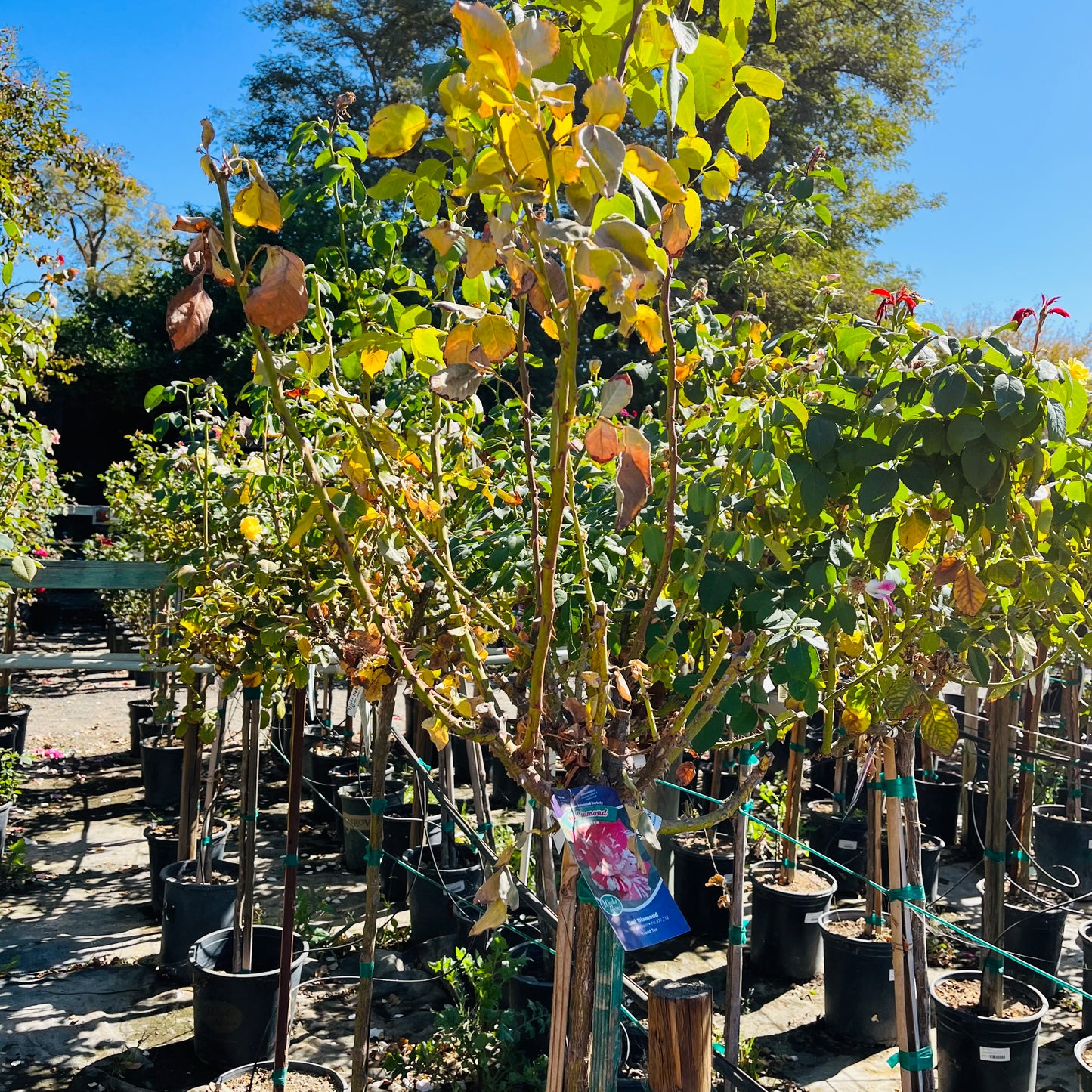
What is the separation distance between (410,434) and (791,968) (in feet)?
11.1

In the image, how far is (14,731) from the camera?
731 centimetres

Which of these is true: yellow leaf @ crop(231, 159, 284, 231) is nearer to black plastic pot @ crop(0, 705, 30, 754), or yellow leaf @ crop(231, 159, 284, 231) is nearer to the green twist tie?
the green twist tie

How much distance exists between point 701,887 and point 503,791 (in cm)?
213

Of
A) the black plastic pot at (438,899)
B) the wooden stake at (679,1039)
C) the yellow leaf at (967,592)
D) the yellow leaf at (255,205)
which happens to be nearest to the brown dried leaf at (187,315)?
the yellow leaf at (255,205)

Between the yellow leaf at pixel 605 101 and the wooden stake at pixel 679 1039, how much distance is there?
3.65ft

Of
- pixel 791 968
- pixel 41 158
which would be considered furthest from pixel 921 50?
pixel 791 968

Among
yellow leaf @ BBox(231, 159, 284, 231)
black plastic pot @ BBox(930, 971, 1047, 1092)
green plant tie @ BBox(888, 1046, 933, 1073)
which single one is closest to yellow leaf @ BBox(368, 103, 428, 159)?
yellow leaf @ BBox(231, 159, 284, 231)

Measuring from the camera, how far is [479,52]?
874mm

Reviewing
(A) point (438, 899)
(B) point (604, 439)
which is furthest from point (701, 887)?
(B) point (604, 439)

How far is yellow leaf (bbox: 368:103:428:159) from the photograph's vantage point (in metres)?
1.11

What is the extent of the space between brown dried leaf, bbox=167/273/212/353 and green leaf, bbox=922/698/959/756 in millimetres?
1934

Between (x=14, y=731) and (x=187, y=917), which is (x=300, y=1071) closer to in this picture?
(x=187, y=917)

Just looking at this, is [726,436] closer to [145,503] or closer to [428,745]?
[428,745]

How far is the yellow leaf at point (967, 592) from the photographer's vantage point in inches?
76.6
